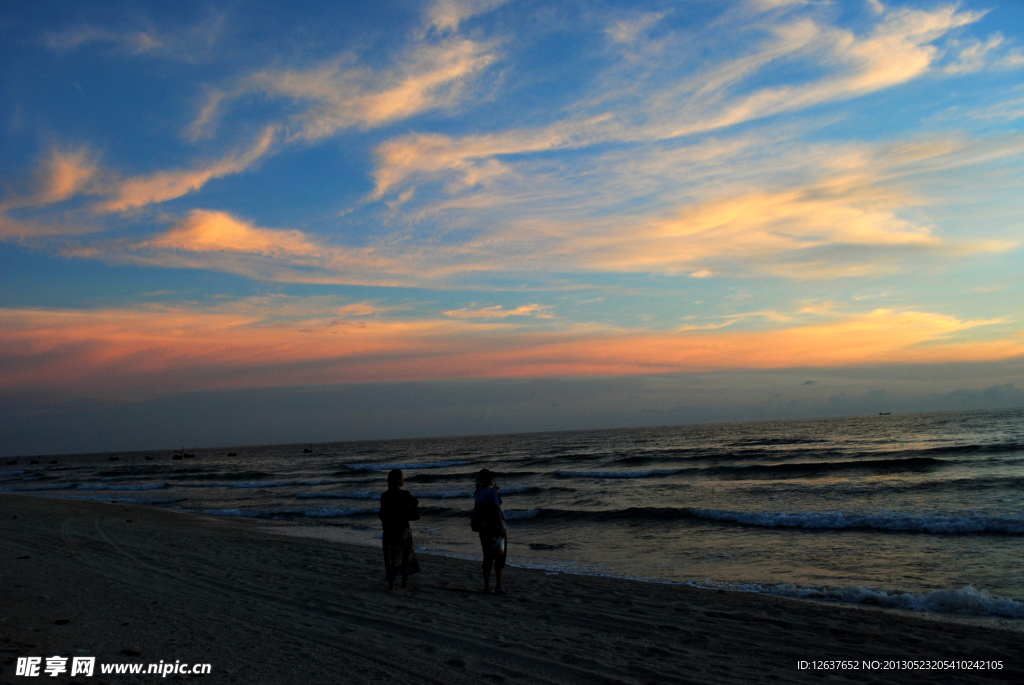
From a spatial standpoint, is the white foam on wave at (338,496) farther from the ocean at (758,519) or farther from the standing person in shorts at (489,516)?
the standing person in shorts at (489,516)

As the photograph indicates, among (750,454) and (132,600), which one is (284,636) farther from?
(750,454)

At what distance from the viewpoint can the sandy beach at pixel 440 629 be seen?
536cm

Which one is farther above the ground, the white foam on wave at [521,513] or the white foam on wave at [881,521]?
the white foam on wave at [881,521]

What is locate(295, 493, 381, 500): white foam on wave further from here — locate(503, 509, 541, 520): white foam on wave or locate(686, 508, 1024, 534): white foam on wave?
locate(686, 508, 1024, 534): white foam on wave

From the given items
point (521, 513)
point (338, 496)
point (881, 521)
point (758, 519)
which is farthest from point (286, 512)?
point (881, 521)

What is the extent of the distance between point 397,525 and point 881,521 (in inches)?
515

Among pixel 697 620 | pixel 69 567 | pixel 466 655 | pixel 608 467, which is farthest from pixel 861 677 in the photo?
pixel 608 467

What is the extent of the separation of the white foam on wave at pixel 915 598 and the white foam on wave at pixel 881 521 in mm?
6275

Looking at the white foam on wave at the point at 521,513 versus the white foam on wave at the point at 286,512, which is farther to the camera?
the white foam on wave at the point at 286,512

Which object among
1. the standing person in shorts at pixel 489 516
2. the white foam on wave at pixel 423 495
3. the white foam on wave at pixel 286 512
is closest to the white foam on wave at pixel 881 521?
the standing person in shorts at pixel 489 516

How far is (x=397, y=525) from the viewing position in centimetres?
862

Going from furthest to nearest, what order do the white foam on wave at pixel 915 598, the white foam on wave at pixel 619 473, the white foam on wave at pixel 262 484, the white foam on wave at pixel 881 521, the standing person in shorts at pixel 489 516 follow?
the white foam on wave at pixel 262 484 < the white foam on wave at pixel 619 473 < the white foam on wave at pixel 881 521 < the standing person in shorts at pixel 489 516 < the white foam on wave at pixel 915 598

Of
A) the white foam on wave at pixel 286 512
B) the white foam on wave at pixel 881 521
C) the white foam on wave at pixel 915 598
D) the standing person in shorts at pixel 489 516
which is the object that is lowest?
the white foam on wave at pixel 286 512

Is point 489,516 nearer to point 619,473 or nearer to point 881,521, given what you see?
point 881,521
